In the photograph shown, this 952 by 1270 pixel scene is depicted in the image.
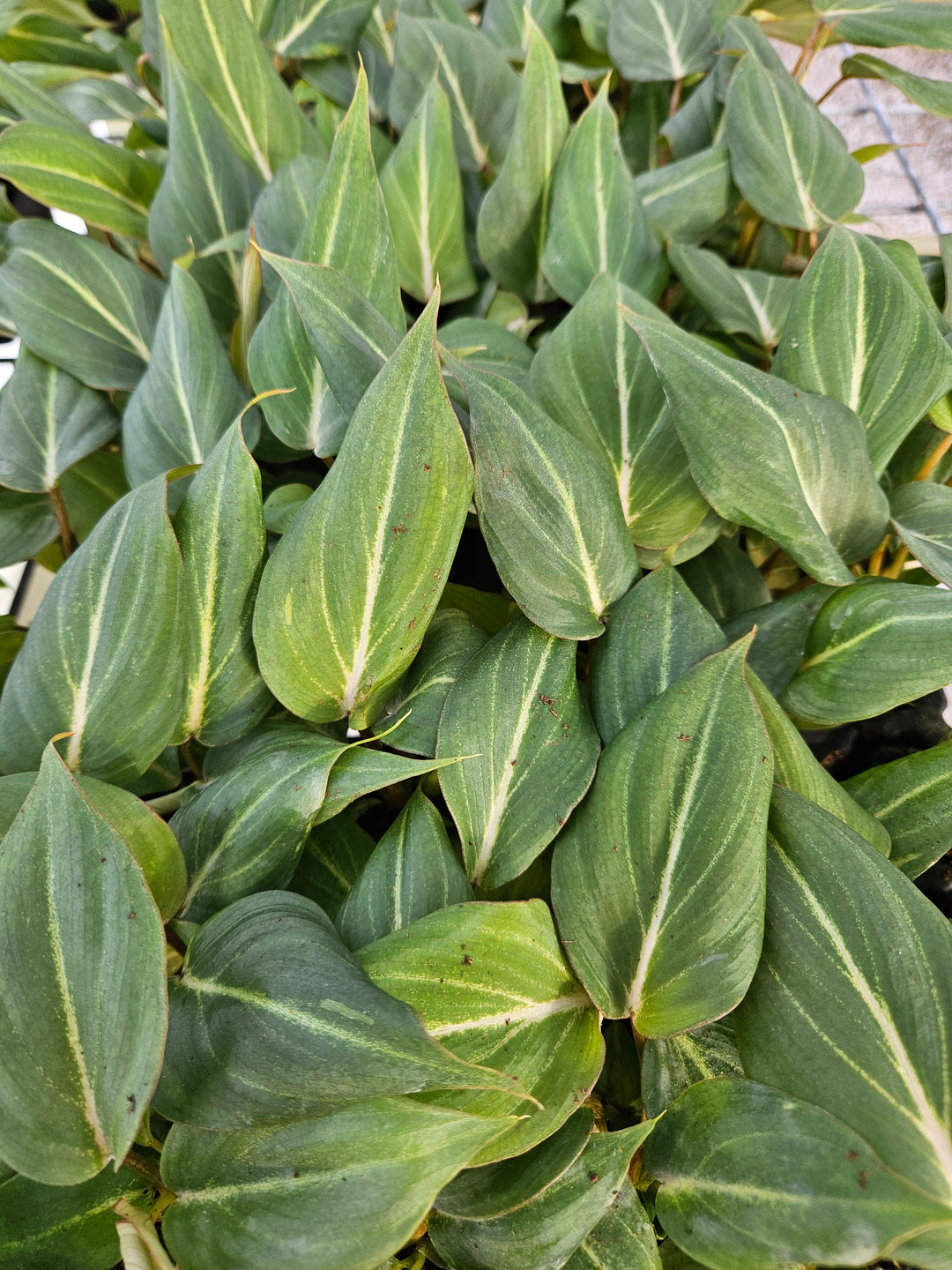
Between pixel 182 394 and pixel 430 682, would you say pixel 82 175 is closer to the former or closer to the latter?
pixel 182 394

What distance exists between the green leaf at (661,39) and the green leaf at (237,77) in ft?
1.09

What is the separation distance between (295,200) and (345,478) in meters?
0.36

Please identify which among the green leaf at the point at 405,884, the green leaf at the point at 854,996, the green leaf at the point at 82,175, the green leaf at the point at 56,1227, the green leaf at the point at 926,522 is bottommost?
the green leaf at the point at 56,1227

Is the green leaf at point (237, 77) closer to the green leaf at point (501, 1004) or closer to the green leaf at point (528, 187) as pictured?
the green leaf at point (528, 187)

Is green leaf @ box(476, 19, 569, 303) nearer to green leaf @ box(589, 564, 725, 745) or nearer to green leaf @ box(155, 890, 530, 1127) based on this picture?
green leaf @ box(589, 564, 725, 745)

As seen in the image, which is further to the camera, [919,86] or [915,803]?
[919,86]

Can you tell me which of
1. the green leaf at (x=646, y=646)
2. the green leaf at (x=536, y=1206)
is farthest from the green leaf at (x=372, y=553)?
the green leaf at (x=536, y=1206)

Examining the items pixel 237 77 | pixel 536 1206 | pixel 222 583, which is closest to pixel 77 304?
pixel 237 77

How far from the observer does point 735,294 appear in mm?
657

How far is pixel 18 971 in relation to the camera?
33 cm

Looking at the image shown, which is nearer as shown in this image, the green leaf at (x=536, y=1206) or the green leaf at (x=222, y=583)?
the green leaf at (x=536, y=1206)

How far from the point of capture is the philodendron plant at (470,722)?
12.8 inches

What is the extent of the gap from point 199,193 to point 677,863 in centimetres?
65

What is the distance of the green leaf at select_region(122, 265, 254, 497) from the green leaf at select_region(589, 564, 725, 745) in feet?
1.02
